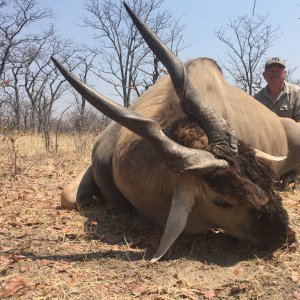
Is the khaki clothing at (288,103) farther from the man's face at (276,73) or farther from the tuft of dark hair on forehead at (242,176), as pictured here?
the tuft of dark hair on forehead at (242,176)

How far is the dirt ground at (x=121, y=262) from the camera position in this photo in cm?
274

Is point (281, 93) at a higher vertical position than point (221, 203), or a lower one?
higher

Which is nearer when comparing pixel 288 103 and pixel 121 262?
pixel 121 262

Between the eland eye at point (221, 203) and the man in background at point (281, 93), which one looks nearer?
the eland eye at point (221, 203)

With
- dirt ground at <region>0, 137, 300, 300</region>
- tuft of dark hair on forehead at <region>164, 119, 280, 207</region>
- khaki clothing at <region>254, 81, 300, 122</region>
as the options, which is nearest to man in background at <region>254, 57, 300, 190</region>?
khaki clothing at <region>254, 81, 300, 122</region>

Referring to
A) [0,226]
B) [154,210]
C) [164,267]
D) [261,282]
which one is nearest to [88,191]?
[0,226]

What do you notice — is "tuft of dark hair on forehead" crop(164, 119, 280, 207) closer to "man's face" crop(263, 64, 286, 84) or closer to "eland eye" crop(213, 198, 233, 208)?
"eland eye" crop(213, 198, 233, 208)

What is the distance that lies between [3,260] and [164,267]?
1.10 m

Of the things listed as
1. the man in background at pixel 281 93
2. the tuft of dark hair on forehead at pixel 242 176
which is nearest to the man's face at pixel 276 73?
the man in background at pixel 281 93

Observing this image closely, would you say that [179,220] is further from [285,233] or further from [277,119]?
[277,119]

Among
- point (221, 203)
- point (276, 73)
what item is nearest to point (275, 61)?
point (276, 73)

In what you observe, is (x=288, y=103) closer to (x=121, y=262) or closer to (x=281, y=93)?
(x=281, y=93)

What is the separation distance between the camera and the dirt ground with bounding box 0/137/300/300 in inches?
108

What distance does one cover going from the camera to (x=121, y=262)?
319cm
